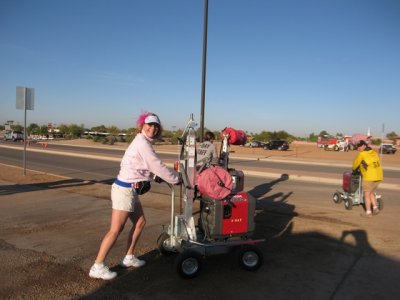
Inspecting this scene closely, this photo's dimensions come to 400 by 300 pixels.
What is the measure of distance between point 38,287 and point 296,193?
31.5ft

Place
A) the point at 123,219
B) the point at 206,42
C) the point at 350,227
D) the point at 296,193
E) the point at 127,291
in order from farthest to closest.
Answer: the point at 296,193 < the point at 206,42 < the point at 350,227 < the point at 123,219 < the point at 127,291

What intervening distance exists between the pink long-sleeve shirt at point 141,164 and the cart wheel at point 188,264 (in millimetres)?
886

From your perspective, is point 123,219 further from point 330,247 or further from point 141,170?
point 330,247

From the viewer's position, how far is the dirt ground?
4.23m

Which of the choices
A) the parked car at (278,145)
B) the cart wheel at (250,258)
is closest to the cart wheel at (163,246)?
the cart wheel at (250,258)

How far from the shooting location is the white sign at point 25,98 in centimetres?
1379

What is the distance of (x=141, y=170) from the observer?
14.7 ft

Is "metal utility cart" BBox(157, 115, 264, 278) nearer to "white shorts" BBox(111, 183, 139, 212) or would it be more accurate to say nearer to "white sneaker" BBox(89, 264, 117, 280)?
"white shorts" BBox(111, 183, 139, 212)

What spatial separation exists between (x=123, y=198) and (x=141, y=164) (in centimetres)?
43

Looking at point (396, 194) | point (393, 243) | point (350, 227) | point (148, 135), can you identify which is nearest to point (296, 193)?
point (396, 194)

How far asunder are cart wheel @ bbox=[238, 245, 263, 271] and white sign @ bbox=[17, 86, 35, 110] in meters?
11.7

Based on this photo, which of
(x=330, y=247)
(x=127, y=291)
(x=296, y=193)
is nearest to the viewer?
(x=127, y=291)

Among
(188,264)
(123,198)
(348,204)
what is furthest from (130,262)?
(348,204)

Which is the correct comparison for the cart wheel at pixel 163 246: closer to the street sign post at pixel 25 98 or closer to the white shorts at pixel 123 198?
the white shorts at pixel 123 198
